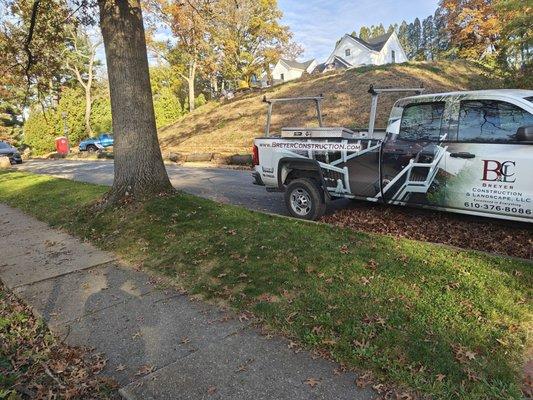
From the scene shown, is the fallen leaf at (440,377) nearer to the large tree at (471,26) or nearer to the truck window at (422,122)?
the truck window at (422,122)

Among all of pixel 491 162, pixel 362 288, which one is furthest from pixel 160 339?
pixel 491 162

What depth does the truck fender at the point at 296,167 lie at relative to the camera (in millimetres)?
6914

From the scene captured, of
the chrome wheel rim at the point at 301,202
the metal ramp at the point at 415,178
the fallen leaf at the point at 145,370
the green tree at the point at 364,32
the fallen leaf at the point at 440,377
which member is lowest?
the fallen leaf at the point at 145,370

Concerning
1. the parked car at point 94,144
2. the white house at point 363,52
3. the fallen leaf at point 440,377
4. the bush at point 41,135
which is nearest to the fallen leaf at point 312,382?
the fallen leaf at point 440,377

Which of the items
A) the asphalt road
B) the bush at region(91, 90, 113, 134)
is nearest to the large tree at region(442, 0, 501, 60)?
the asphalt road

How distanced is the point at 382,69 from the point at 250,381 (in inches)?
983

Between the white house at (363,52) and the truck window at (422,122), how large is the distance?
50.7 metres

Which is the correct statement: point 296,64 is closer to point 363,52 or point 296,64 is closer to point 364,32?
point 363,52

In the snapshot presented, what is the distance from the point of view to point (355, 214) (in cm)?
727

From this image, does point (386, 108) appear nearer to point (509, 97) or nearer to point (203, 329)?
point (509, 97)

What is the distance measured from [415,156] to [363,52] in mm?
53835

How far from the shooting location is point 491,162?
511 cm

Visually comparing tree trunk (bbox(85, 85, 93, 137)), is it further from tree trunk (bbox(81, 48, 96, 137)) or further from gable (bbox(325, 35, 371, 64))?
gable (bbox(325, 35, 371, 64))

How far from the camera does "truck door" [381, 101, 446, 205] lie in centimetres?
564
